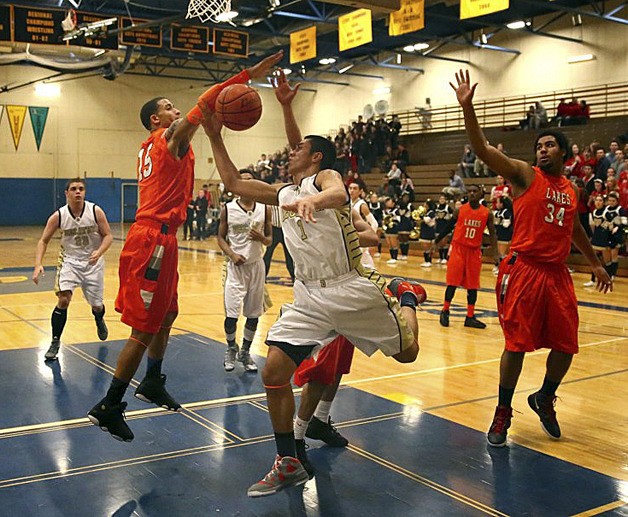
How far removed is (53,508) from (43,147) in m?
30.3

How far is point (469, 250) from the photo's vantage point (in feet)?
32.2

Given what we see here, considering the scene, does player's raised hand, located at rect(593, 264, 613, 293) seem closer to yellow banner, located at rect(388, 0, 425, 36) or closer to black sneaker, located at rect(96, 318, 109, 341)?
black sneaker, located at rect(96, 318, 109, 341)

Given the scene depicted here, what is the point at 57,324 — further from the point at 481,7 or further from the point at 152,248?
the point at 481,7

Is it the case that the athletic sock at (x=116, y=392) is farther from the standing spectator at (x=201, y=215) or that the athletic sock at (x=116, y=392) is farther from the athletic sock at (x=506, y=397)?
the standing spectator at (x=201, y=215)

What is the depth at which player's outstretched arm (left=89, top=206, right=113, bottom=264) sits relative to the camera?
7496 millimetres

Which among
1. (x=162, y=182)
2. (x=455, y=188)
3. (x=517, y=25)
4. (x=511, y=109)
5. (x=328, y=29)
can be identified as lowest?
(x=455, y=188)

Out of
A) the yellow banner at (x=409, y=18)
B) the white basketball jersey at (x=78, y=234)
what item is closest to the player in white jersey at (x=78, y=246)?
the white basketball jersey at (x=78, y=234)

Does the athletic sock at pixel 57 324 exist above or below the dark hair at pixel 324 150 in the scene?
below

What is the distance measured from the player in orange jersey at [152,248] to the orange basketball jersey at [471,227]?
5511 millimetres

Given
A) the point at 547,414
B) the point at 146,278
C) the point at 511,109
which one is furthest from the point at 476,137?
the point at 511,109

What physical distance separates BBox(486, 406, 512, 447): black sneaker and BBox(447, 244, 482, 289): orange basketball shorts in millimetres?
4865

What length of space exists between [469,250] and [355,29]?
34.5 feet

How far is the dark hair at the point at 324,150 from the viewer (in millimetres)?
4254

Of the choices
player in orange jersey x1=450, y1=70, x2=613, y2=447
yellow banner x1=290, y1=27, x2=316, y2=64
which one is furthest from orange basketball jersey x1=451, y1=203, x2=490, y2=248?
yellow banner x1=290, y1=27, x2=316, y2=64
